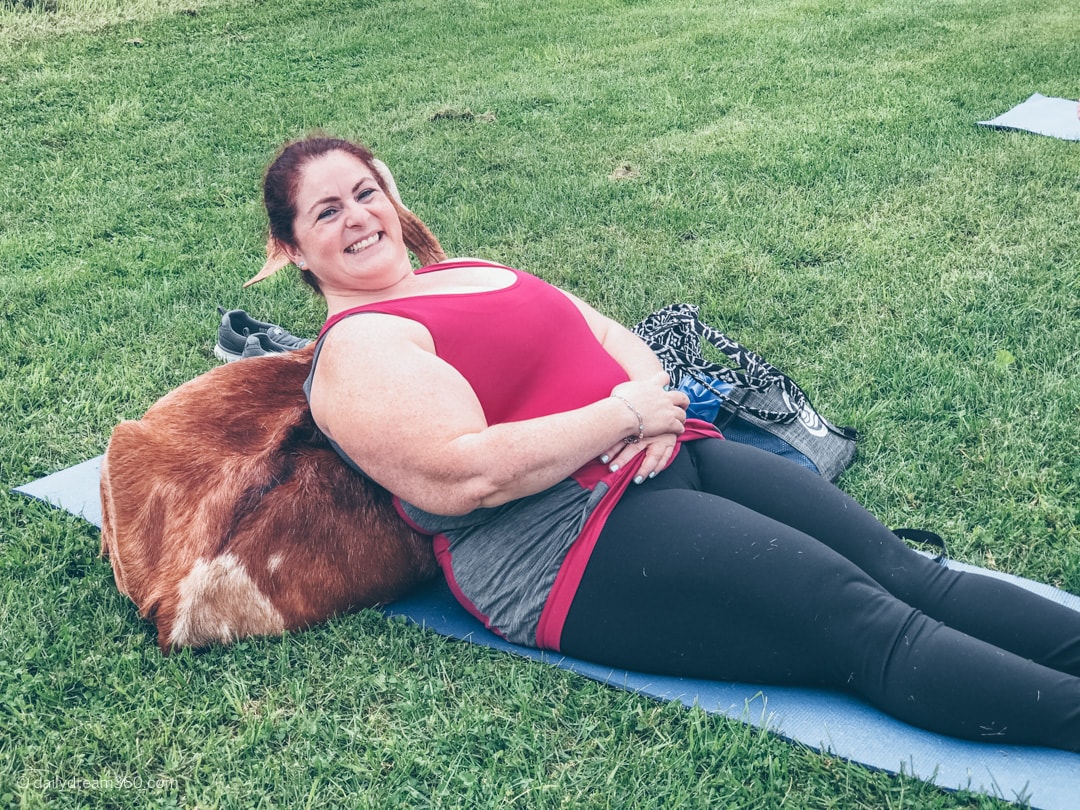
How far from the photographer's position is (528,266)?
4.91 metres

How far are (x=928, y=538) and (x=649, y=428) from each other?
3.10ft

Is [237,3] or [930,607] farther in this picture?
[237,3]

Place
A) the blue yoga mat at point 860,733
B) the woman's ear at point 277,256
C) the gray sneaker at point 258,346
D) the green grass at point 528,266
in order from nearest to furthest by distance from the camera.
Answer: the blue yoga mat at point 860,733, the green grass at point 528,266, the woman's ear at point 277,256, the gray sneaker at point 258,346

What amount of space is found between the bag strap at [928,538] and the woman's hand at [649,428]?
0.75m

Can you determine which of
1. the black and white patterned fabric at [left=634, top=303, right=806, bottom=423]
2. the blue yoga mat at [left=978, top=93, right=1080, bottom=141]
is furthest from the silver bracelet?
the blue yoga mat at [left=978, top=93, right=1080, bottom=141]

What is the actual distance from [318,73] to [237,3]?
10.3 feet

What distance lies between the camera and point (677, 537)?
2.15 metres

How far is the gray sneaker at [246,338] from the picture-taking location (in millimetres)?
3770

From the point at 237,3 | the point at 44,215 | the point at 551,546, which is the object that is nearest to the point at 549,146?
the point at 44,215

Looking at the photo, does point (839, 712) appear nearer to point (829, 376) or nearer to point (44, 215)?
point (829, 376)

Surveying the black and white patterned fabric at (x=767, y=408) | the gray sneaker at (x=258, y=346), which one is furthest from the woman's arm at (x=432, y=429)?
the gray sneaker at (x=258, y=346)

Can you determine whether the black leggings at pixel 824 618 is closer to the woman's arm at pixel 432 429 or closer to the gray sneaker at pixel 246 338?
the woman's arm at pixel 432 429

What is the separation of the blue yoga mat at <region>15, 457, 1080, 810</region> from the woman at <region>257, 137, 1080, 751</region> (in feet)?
0.14

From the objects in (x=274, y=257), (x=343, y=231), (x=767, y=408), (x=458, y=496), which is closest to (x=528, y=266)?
(x=767, y=408)
